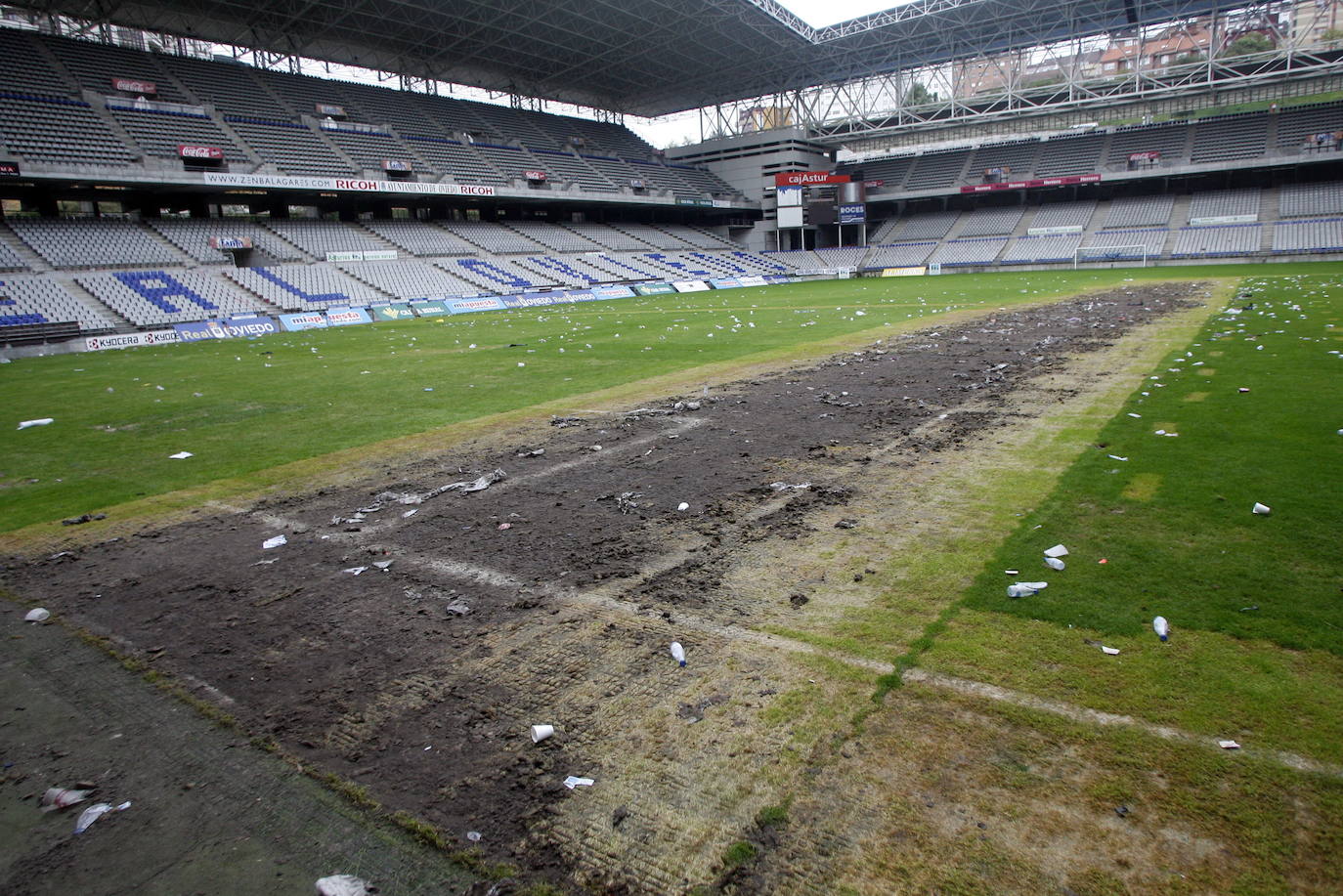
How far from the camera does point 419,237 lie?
51062mm

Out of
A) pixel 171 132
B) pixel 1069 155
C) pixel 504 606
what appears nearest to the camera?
pixel 504 606

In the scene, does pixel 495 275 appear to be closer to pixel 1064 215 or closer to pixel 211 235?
pixel 211 235

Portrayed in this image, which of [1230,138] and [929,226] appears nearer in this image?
[1230,138]

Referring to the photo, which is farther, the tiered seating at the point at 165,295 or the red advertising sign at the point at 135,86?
the red advertising sign at the point at 135,86

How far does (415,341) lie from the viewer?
25.5m

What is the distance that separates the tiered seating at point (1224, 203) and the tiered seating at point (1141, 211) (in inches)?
67.4

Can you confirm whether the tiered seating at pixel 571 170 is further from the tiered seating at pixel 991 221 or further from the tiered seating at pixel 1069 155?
the tiered seating at pixel 1069 155

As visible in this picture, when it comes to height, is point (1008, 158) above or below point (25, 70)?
below

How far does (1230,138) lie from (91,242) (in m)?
75.9

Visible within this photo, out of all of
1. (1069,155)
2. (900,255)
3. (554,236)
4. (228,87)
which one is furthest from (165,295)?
(1069,155)

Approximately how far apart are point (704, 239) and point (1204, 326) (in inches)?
2257

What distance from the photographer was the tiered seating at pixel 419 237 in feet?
162

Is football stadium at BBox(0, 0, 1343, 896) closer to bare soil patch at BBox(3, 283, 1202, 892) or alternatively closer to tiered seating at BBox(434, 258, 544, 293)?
bare soil patch at BBox(3, 283, 1202, 892)

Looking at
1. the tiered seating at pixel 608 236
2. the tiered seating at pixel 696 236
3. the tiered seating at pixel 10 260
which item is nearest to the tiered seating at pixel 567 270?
the tiered seating at pixel 608 236
